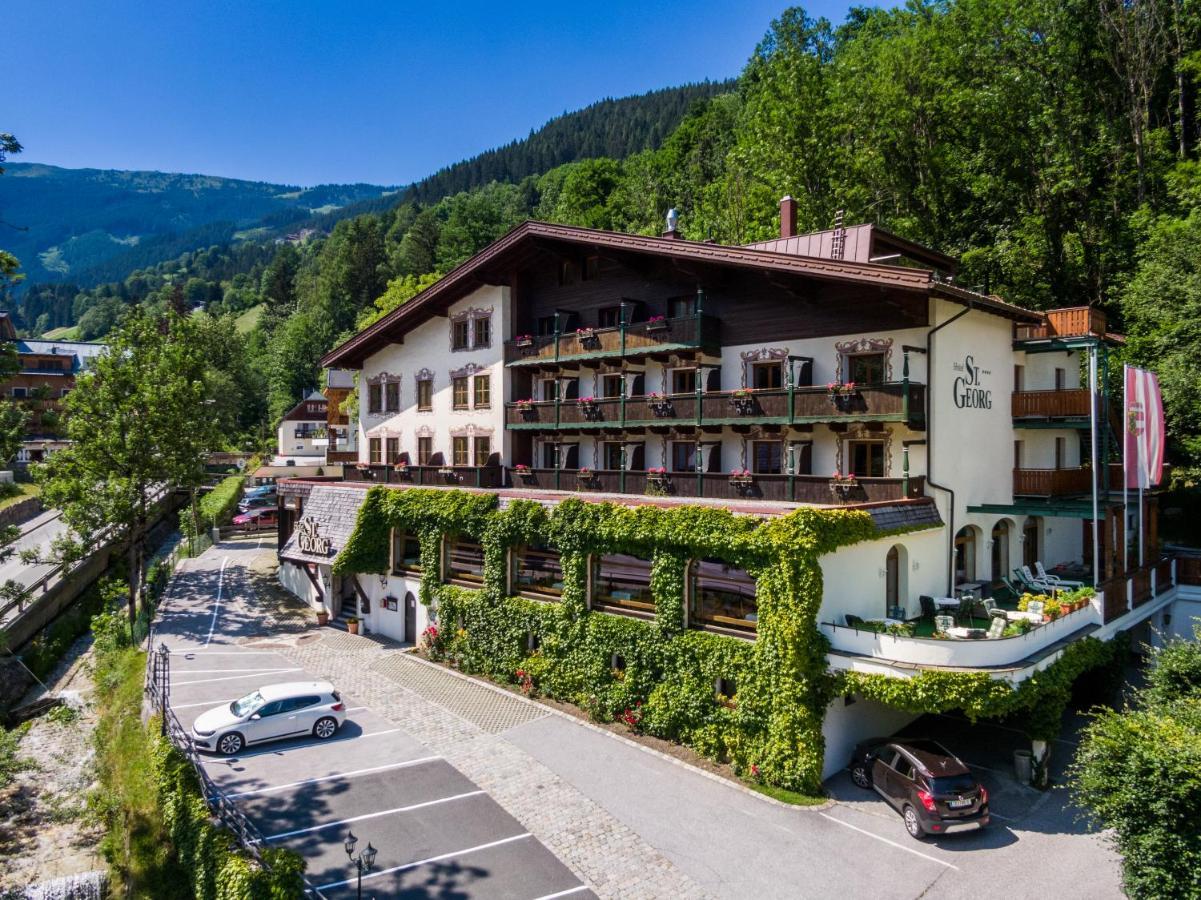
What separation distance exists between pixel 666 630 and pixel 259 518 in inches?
1633

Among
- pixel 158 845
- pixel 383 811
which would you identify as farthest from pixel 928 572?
pixel 158 845

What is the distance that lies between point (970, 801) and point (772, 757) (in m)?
4.25

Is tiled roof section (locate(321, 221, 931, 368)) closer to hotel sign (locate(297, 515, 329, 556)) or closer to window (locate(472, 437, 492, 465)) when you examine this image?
window (locate(472, 437, 492, 465))

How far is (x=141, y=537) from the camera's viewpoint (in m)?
36.5

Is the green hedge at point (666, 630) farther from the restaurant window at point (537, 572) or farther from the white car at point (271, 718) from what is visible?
the white car at point (271, 718)

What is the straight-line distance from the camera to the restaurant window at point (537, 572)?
24.5 metres

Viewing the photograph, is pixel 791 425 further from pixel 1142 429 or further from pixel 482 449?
pixel 482 449

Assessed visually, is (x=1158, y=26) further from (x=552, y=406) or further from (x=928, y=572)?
(x=552, y=406)

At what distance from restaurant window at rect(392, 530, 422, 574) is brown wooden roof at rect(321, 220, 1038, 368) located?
10.5 m

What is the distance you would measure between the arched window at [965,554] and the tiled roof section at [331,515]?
21675mm

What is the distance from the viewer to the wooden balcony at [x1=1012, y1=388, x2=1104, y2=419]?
25.4m

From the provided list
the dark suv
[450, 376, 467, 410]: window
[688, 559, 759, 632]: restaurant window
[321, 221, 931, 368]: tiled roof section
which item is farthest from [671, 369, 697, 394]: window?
the dark suv

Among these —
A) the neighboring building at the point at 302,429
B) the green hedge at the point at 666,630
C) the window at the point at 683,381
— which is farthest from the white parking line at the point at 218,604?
the neighboring building at the point at 302,429

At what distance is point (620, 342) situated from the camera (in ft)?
89.7
